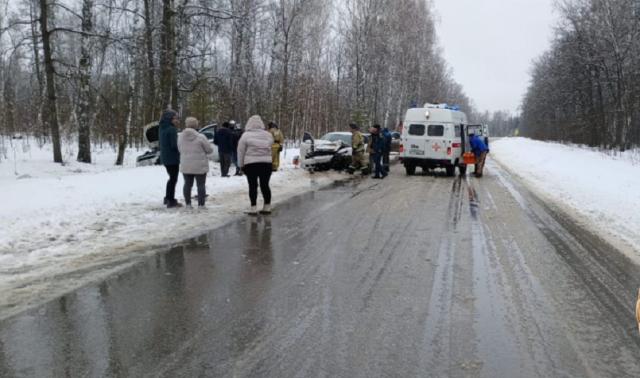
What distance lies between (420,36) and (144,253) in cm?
4780

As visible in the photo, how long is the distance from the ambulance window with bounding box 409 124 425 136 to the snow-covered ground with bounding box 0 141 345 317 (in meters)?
6.10

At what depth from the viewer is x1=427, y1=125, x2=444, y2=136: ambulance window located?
1938 cm

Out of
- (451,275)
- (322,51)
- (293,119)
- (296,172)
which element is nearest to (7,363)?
(451,275)

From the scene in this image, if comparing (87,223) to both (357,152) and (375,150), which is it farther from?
(357,152)

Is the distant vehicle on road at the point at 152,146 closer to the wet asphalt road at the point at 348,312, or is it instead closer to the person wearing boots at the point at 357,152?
the person wearing boots at the point at 357,152

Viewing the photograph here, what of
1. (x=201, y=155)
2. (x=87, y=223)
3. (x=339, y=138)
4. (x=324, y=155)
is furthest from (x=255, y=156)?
(x=339, y=138)

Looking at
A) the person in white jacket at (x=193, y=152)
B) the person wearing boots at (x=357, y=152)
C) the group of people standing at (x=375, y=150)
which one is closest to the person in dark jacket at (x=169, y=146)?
the person in white jacket at (x=193, y=152)

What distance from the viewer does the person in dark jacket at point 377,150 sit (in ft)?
59.2

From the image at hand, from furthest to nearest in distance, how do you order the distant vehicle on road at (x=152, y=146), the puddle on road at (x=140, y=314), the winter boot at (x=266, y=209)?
1. the distant vehicle on road at (x=152, y=146)
2. the winter boot at (x=266, y=209)
3. the puddle on road at (x=140, y=314)

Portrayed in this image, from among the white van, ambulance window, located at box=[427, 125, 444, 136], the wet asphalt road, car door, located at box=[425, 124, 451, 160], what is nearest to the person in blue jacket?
the white van

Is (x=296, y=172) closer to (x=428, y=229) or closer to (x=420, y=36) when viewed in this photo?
(x=428, y=229)

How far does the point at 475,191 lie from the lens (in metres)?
14.6

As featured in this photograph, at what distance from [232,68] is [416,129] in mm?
18962

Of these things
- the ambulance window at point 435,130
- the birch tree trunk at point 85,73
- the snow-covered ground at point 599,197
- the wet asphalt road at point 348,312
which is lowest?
the wet asphalt road at point 348,312
